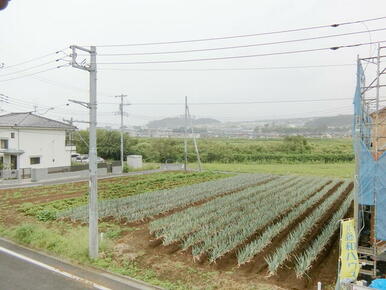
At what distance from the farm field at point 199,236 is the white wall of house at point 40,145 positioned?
11629 millimetres

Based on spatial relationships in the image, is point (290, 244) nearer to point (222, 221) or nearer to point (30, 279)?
point (222, 221)

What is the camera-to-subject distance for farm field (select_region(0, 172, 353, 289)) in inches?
292

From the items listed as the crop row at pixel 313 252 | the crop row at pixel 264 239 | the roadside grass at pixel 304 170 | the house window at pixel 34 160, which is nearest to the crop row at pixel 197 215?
the crop row at pixel 264 239

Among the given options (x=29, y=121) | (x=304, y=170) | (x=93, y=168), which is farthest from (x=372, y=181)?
(x=29, y=121)

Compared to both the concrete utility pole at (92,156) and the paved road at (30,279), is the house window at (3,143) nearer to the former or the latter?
the paved road at (30,279)

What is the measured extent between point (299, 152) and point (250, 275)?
42.9m

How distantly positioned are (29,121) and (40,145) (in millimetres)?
2608

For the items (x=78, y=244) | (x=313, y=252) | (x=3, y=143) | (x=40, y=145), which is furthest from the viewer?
(x=40, y=145)

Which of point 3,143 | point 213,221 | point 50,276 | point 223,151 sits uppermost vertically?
point 3,143

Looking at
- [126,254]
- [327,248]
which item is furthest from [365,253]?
[126,254]

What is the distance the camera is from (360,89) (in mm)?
8367

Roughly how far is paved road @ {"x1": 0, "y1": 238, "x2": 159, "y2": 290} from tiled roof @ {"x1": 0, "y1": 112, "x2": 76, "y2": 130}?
2181 centimetres

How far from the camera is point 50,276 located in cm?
754

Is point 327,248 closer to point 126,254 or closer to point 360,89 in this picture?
point 360,89
